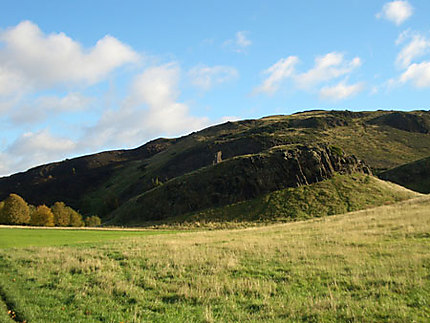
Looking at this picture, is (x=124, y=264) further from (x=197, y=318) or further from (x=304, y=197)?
(x=304, y=197)

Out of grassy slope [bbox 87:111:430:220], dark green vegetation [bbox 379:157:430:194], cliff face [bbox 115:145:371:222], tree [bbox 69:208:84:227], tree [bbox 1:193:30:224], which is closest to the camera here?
cliff face [bbox 115:145:371:222]

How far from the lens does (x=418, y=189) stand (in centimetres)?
8481

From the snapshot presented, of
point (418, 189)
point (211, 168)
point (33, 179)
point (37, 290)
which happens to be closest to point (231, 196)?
point (211, 168)

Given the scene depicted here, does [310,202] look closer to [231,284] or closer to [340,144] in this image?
[231,284]

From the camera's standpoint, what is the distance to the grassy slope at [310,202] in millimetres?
58625

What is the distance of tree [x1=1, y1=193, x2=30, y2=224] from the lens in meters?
85.9

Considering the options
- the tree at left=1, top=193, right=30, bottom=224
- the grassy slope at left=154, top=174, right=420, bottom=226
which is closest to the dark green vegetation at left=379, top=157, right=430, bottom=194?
the grassy slope at left=154, top=174, right=420, bottom=226

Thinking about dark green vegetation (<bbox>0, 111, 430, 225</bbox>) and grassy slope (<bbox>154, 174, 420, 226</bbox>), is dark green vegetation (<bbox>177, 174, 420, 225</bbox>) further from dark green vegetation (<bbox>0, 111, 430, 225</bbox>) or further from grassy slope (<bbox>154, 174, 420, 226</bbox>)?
dark green vegetation (<bbox>0, 111, 430, 225</bbox>)

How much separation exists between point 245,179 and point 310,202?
643 inches

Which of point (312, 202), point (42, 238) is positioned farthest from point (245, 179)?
point (42, 238)

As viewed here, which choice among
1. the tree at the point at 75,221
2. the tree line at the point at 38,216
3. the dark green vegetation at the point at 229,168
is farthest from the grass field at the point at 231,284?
the tree at the point at 75,221

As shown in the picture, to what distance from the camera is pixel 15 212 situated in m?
86.2

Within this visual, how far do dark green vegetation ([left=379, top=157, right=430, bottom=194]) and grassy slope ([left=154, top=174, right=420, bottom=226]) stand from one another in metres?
23.2

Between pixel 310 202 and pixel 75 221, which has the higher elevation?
pixel 75 221
